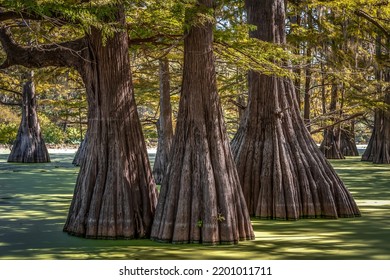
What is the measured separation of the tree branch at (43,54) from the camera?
9859mm

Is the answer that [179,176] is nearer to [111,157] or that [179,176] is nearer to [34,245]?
[111,157]

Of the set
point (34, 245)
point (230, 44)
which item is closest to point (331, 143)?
point (230, 44)

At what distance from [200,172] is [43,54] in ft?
9.82

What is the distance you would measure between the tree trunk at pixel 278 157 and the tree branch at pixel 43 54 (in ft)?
11.4

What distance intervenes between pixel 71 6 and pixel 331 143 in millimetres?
24872

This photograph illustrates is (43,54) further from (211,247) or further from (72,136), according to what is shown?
(72,136)

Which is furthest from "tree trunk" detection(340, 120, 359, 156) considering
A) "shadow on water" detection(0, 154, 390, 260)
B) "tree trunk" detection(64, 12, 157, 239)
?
"tree trunk" detection(64, 12, 157, 239)

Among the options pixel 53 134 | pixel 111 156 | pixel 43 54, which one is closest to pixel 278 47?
pixel 111 156

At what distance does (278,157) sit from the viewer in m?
11.5

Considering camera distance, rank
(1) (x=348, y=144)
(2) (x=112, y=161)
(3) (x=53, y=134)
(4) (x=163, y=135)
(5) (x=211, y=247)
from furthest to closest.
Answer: (3) (x=53, y=134) < (1) (x=348, y=144) < (4) (x=163, y=135) < (2) (x=112, y=161) < (5) (x=211, y=247)

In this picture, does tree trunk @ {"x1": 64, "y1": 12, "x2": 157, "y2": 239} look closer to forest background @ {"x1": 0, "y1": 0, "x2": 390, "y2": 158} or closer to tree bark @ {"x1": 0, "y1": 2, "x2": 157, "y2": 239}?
tree bark @ {"x1": 0, "y1": 2, "x2": 157, "y2": 239}

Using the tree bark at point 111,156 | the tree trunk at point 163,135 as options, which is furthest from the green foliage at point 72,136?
the tree bark at point 111,156

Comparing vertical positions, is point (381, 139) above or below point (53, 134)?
below

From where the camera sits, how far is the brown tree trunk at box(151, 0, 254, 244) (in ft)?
28.4
